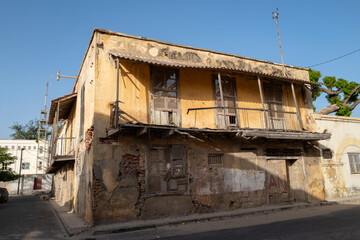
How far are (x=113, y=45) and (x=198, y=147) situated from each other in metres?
5.23

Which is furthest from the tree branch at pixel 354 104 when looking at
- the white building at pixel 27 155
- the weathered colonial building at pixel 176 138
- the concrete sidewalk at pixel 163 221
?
the white building at pixel 27 155

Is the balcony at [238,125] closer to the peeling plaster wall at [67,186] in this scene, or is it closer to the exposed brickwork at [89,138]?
the exposed brickwork at [89,138]

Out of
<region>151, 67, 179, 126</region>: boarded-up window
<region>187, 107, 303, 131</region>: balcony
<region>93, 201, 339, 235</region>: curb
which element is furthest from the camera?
<region>187, 107, 303, 131</region>: balcony

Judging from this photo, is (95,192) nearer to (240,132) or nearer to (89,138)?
(89,138)

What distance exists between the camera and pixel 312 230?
6.80 metres

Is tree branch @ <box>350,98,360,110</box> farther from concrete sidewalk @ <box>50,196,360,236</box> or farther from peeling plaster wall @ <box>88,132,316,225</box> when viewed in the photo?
concrete sidewalk @ <box>50,196,360,236</box>

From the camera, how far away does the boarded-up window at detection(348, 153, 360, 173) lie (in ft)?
44.9

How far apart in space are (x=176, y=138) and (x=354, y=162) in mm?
10459

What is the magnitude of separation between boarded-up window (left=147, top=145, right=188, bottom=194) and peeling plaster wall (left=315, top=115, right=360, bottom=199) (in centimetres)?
787

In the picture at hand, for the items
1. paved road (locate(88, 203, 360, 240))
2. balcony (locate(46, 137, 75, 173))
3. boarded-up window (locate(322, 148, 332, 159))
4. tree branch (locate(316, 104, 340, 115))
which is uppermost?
tree branch (locate(316, 104, 340, 115))

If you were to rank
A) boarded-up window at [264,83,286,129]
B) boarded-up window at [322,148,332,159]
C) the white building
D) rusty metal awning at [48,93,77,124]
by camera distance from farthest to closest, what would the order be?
the white building, boarded-up window at [322,148,332,159], rusty metal awning at [48,93,77,124], boarded-up window at [264,83,286,129]

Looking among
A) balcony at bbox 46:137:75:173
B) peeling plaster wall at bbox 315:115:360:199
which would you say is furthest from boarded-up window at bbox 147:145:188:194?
peeling plaster wall at bbox 315:115:360:199

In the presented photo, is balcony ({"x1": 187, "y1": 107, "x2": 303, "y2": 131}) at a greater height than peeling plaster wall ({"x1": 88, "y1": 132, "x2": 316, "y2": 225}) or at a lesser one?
greater

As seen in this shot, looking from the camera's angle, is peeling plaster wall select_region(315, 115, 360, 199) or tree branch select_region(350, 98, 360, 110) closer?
peeling plaster wall select_region(315, 115, 360, 199)
